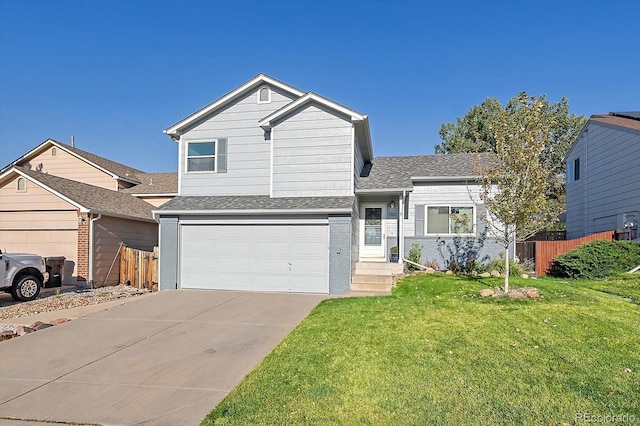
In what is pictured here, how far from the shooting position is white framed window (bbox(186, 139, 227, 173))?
43.8ft

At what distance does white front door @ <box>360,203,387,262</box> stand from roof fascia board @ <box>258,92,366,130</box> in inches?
160

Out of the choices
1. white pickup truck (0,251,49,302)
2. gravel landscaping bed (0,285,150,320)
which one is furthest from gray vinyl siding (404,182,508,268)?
white pickup truck (0,251,49,302)

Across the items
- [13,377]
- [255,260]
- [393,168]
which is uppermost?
[393,168]

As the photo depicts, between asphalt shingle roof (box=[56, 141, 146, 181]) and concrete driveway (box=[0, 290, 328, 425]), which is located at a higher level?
asphalt shingle roof (box=[56, 141, 146, 181])

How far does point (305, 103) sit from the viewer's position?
12.2 metres

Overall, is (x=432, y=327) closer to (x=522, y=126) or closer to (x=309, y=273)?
(x=309, y=273)

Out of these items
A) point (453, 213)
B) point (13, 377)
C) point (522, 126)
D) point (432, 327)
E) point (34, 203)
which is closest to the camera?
point (13, 377)

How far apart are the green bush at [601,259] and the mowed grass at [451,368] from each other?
543 centimetres

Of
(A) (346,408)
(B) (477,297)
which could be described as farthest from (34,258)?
(B) (477,297)

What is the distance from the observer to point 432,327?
22.9 feet

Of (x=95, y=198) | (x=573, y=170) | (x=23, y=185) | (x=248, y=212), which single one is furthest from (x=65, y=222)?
(x=573, y=170)

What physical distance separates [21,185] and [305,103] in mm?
10865

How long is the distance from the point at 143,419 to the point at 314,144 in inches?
372

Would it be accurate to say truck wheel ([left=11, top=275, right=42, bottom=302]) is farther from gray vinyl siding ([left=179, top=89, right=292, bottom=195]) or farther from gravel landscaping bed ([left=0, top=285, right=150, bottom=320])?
gray vinyl siding ([left=179, top=89, right=292, bottom=195])
